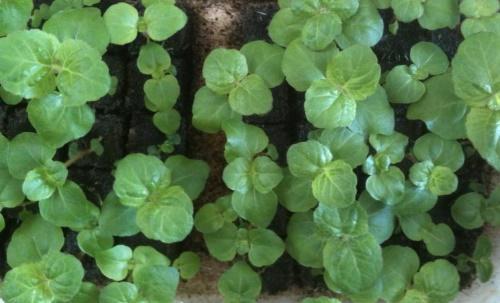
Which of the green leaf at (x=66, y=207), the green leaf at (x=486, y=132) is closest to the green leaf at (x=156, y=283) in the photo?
the green leaf at (x=66, y=207)

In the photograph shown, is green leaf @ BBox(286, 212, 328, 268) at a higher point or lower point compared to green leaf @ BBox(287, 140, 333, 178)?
lower

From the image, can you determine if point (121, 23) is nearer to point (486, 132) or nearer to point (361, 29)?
point (361, 29)

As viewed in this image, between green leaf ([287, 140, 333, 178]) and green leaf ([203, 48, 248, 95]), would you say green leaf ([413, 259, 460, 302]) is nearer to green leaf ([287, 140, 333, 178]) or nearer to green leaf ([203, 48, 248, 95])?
green leaf ([287, 140, 333, 178])

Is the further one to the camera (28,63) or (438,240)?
(438,240)

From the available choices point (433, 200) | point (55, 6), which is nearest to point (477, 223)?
point (433, 200)

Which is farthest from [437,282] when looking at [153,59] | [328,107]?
[153,59]

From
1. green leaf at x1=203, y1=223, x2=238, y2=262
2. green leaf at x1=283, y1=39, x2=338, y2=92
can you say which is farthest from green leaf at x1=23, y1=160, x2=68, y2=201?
green leaf at x1=283, y1=39, x2=338, y2=92
